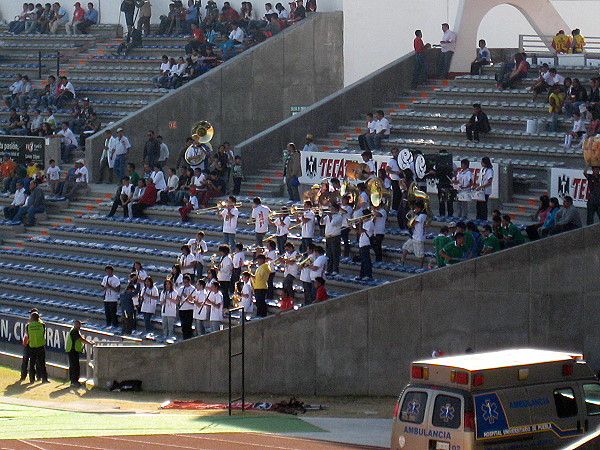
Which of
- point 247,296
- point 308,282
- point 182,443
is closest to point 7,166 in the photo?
point 247,296

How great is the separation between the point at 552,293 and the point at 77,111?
699 inches

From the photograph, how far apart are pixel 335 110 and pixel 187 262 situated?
7677mm

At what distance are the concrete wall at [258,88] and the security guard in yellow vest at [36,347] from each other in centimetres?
975

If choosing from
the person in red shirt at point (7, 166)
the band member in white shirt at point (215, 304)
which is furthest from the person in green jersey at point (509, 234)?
the person in red shirt at point (7, 166)

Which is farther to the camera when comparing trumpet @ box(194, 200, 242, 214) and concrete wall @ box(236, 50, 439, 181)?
concrete wall @ box(236, 50, 439, 181)

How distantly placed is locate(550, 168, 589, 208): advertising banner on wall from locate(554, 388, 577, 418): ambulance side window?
32.3 feet

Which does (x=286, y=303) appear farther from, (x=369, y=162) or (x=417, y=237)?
(x=369, y=162)

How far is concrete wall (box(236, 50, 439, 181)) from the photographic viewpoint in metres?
29.8

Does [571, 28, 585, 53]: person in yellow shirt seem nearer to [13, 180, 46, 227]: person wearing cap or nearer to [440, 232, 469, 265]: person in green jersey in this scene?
[440, 232, 469, 265]: person in green jersey

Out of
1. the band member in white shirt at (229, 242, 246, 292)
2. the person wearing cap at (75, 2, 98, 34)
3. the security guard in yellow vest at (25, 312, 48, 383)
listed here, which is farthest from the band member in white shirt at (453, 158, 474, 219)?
the person wearing cap at (75, 2, 98, 34)

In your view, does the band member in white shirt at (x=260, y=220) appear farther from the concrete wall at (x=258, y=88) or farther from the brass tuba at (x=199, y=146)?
the concrete wall at (x=258, y=88)

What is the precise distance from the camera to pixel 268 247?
23.5 meters

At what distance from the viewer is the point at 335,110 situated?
99.1ft

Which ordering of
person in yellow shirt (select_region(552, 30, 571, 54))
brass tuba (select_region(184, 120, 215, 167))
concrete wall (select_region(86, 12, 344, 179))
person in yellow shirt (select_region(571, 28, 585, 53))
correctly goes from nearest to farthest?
brass tuba (select_region(184, 120, 215, 167)) → person in yellow shirt (select_region(552, 30, 571, 54)) → person in yellow shirt (select_region(571, 28, 585, 53)) → concrete wall (select_region(86, 12, 344, 179))
